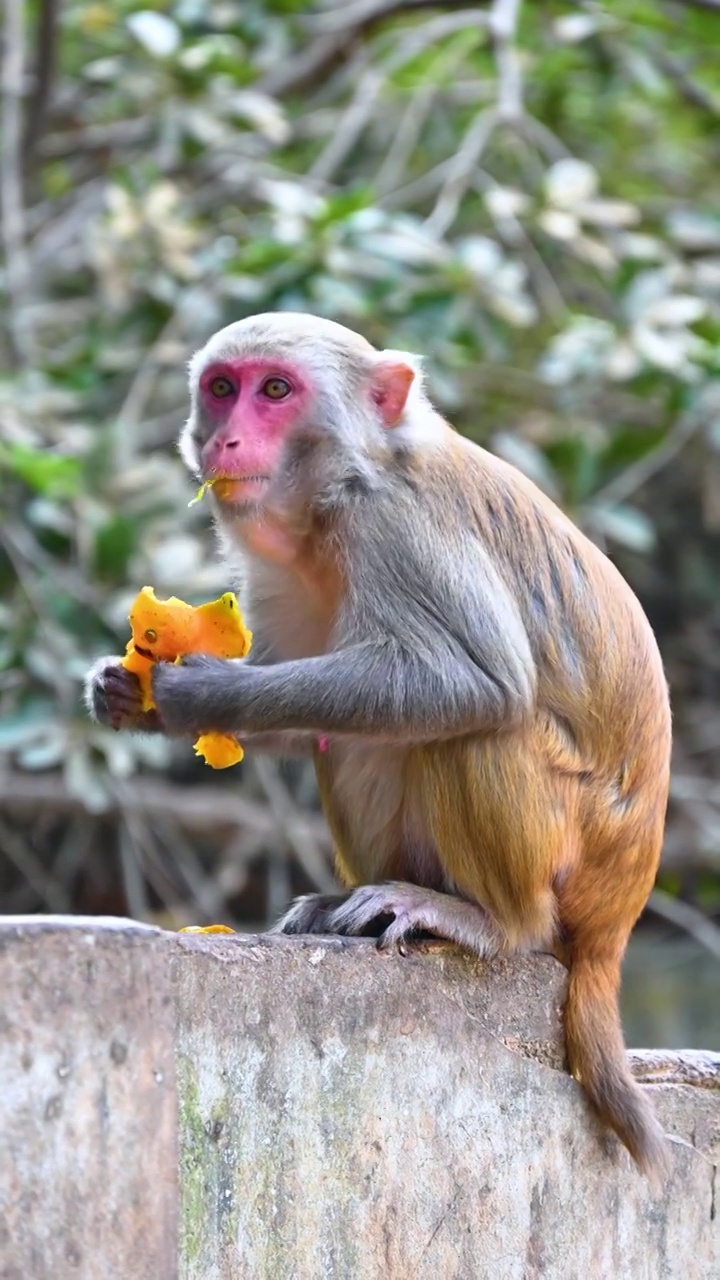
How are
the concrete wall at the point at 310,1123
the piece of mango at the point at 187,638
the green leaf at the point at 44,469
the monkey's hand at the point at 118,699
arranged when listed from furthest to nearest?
1. the green leaf at the point at 44,469
2. the monkey's hand at the point at 118,699
3. the piece of mango at the point at 187,638
4. the concrete wall at the point at 310,1123

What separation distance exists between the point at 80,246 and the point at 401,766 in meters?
4.65

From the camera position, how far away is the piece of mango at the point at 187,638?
4.07 meters

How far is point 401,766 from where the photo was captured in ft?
13.3

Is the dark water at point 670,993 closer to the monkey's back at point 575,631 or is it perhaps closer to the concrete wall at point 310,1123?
the concrete wall at point 310,1123

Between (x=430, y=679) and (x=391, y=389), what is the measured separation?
725mm

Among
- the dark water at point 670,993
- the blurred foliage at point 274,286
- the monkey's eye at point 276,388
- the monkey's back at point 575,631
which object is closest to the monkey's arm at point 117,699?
the monkey's back at point 575,631

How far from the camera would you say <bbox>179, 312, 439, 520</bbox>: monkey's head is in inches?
159

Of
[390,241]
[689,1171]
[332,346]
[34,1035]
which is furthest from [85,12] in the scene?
[34,1035]

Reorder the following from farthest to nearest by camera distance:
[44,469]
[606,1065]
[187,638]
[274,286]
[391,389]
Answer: [274,286] → [44,469] → [391,389] → [187,638] → [606,1065]

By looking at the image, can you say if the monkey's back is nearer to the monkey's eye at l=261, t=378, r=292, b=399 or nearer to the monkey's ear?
the monkey's ear

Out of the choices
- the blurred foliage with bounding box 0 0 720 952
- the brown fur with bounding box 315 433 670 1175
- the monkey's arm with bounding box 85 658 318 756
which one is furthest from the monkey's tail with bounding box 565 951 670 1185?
the blurred foliage with bounding box 0 0 720 952

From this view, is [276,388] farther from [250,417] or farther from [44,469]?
[44,469]

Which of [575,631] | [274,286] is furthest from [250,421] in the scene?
[274,286]

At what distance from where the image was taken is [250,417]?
159 inches
